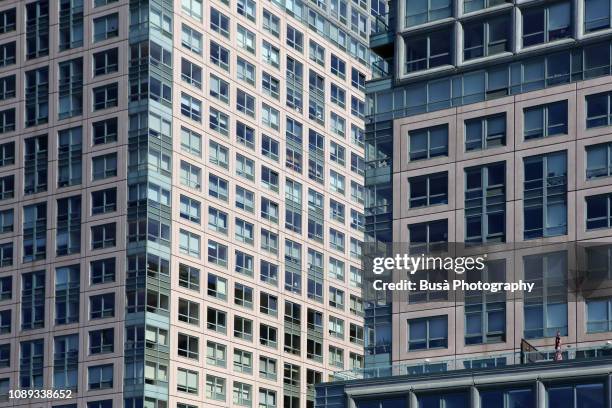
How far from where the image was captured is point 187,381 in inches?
4547

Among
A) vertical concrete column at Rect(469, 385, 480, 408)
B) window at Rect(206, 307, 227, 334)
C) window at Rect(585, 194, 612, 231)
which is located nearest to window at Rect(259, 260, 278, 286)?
window at Rect(206, 307, 227, 334)

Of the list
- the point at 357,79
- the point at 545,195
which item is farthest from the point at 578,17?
the point at 357,79

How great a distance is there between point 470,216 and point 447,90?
819 cm

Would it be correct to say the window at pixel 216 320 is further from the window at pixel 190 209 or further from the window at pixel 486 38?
the window at pixel 486 38

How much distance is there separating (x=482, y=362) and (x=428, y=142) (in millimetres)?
16429

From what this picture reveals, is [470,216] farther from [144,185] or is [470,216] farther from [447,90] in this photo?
[144,185]

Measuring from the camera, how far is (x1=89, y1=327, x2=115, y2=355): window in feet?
373

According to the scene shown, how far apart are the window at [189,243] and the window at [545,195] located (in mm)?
36978

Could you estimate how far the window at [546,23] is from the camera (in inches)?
3526

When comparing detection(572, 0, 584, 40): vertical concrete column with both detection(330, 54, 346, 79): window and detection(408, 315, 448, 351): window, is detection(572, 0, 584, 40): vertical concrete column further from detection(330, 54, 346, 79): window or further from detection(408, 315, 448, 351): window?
detection(330, 54, 346, 79): window

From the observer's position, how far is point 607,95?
8612 cm

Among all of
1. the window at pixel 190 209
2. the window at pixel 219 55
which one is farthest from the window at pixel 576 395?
the window at pixel 219 55

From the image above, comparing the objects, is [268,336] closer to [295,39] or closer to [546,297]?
[295,39]

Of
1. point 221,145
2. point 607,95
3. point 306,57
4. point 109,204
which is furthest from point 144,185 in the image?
point 607,95
